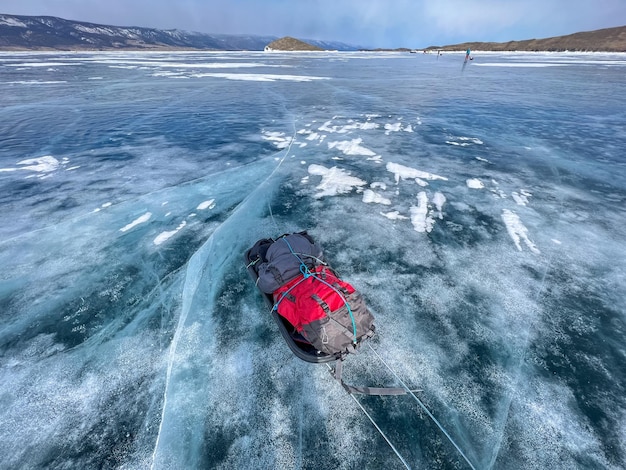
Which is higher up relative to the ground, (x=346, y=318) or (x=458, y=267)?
(x=346, y=318)

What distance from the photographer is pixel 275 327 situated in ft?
11.7

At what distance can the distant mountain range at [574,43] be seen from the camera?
89569 millimetres

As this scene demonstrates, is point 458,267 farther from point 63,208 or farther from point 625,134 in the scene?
point 625,134

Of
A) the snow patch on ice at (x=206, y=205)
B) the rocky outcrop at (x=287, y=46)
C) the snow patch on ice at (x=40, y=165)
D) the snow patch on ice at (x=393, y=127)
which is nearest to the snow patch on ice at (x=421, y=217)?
the snow patch on ice at (x=206, y=205)

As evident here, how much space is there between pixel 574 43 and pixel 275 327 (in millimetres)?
147819

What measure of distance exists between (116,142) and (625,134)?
1795cm

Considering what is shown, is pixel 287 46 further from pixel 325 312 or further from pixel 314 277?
pixel 325 312

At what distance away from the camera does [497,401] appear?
2848 millimetres

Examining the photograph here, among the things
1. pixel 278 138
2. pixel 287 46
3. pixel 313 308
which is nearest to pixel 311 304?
pixel 313 308

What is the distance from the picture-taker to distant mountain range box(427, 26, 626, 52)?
89569 millimetres

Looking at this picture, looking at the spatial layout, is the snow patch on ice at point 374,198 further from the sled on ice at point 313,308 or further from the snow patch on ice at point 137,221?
the snow patch on ice at point 137,221

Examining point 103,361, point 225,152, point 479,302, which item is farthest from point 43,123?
point 479,302

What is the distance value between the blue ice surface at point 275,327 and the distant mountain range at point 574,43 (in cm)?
11969

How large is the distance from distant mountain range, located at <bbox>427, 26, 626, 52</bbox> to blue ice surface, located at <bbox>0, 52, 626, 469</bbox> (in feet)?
393
